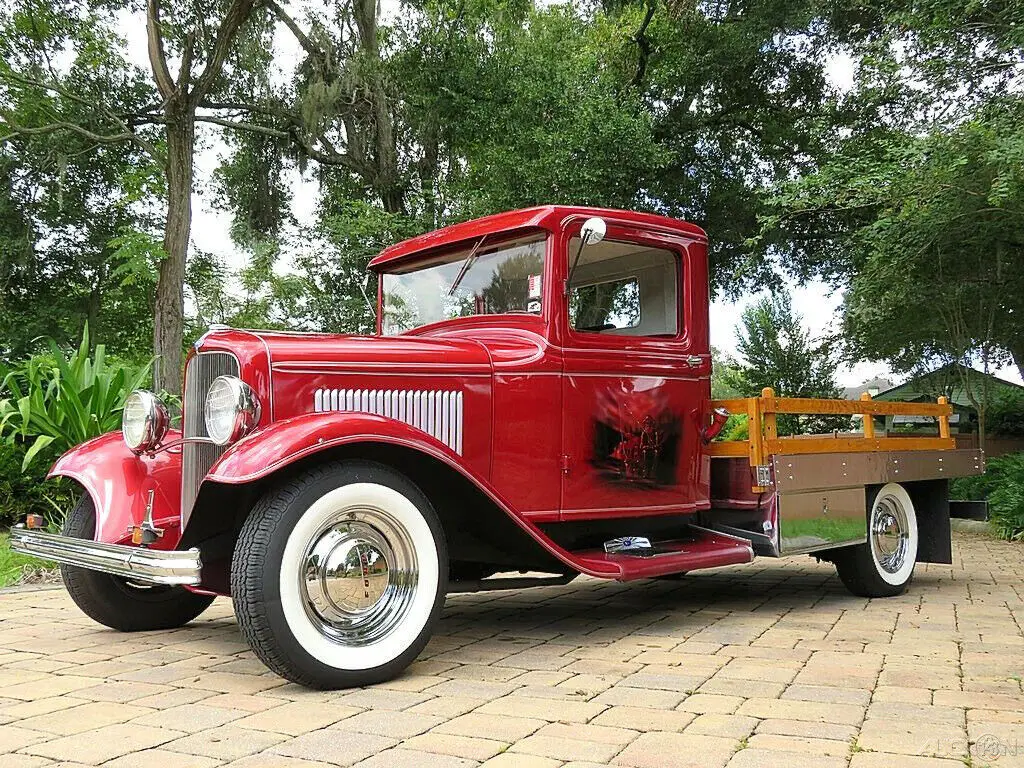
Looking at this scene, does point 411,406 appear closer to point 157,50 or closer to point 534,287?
point 534,287

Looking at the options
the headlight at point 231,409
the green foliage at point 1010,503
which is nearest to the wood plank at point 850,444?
the headlight at point 231,409

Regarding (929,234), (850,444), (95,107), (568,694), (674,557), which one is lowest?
(568,694)

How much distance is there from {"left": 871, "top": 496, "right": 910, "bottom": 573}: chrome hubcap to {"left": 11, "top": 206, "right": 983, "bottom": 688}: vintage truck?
15mm

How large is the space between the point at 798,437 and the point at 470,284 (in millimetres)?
2139

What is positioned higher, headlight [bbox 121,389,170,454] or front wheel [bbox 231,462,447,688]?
headlight [bbox 121,389,170,454]

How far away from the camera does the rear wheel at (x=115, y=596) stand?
4203 millimetres

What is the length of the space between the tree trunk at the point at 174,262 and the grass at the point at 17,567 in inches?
195

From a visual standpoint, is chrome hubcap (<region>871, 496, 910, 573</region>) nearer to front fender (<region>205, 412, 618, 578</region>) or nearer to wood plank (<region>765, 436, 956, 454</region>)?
wood plank (<region>765, 436, 956, 454</region>)

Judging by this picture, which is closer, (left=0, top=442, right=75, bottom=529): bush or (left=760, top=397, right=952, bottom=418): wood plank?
(left=760, top=397, right=952, bottom=418): wood plank

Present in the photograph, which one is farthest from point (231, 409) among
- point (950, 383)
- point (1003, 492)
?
point (950, 383)

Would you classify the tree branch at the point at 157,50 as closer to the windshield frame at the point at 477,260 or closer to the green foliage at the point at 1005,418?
the windshield frame at the point at 477,260

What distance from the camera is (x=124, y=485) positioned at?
4.09 metres

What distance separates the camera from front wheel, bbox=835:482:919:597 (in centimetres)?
537

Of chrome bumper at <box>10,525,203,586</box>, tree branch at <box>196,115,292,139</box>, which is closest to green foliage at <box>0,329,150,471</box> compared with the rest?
chrome bumper at <box>10,525,203,586</box>
